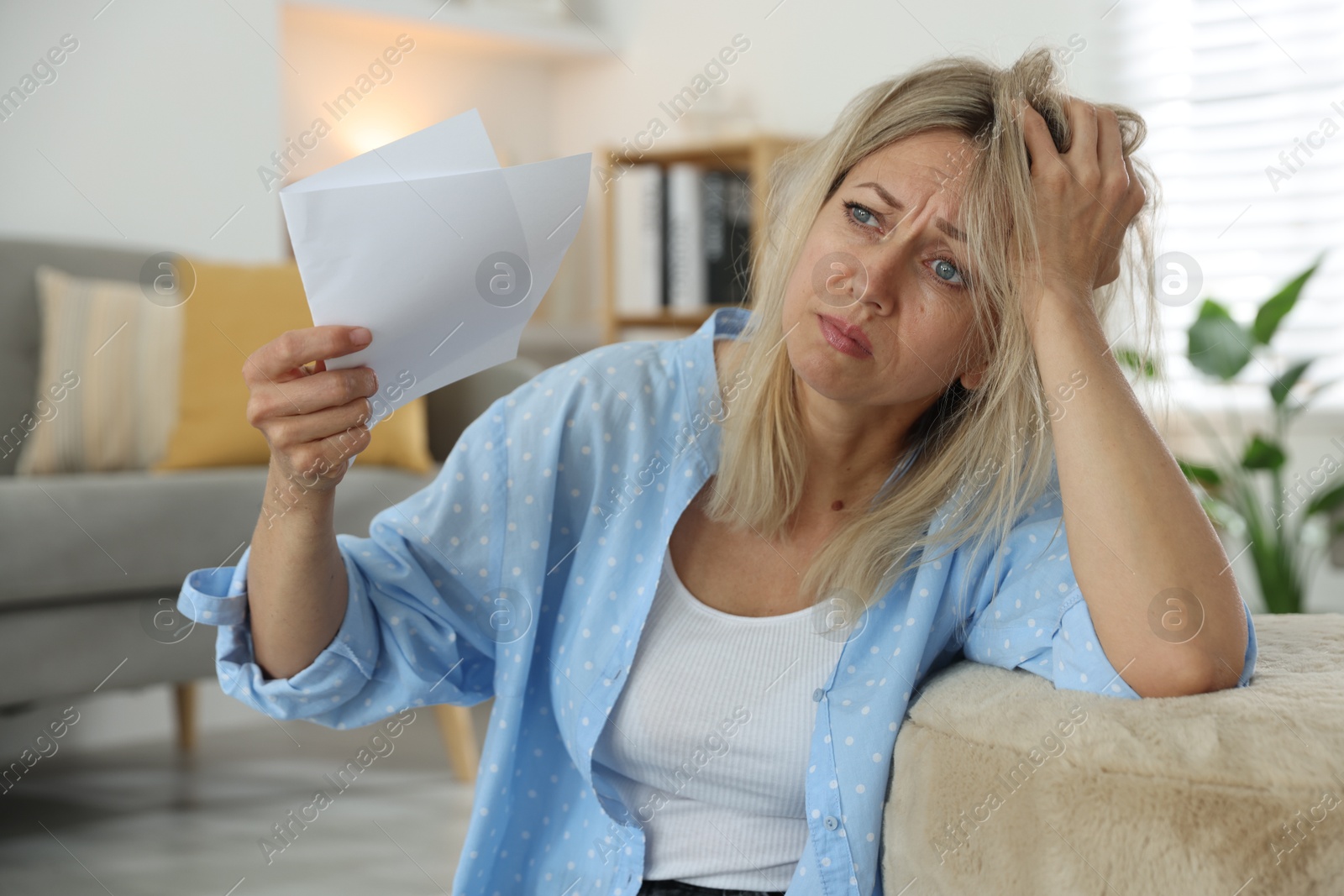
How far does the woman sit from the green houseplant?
48.7 inches

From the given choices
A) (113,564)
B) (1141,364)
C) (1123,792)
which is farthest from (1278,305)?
(113,564)

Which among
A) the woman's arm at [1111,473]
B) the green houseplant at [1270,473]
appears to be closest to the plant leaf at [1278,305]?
the green houseplant at [1270,473]

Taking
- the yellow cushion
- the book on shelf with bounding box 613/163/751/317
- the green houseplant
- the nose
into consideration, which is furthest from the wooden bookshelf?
the nose

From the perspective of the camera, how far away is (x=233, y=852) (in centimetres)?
168

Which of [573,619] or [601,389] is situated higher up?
[601,389]

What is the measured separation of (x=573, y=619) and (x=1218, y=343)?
5.23 ft

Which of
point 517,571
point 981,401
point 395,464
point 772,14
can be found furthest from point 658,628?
point 772,14

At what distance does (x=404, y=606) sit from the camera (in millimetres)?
830

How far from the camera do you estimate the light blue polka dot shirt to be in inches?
30.0

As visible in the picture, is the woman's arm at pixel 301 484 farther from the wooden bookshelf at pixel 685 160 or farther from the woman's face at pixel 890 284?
the wooden bookshelf at pixel 685 160

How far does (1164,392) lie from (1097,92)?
→ 1.70 metres

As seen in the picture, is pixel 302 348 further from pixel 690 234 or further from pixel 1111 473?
pixel 690 234

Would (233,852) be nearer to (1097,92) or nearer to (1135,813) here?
(1135,813)

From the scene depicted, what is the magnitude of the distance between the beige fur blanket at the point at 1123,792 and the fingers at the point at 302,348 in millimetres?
403
